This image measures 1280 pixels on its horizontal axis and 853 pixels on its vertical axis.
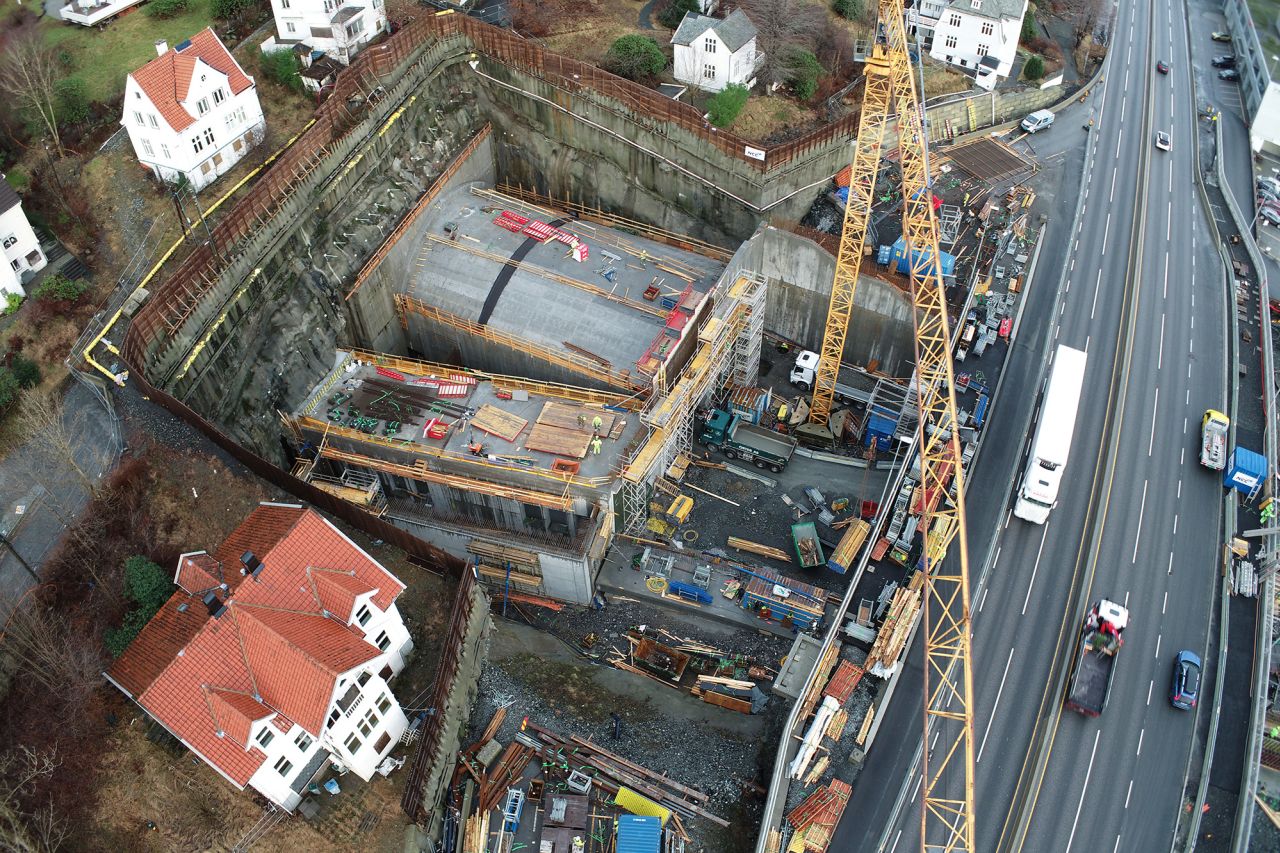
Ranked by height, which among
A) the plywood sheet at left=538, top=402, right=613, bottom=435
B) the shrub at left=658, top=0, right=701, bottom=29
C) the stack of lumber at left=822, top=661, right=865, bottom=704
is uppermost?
the shrub at left=658, top=0, right=701, bottom=29

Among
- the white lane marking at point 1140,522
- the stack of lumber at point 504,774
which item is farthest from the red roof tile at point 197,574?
the white lane marking at point 1140,522

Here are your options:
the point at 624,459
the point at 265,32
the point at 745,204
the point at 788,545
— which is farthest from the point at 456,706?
the point at 265,32

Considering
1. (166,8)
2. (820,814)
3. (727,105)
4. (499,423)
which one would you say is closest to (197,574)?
(499,423)

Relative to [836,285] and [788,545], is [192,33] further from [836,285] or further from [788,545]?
[788,545]

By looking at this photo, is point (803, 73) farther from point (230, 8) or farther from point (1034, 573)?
point (230, 8)

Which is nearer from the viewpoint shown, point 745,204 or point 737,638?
point 737,638

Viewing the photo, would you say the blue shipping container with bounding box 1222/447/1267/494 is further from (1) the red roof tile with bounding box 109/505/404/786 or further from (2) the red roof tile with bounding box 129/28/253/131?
(2) the red roof tile with bounding box 129/28/253/131

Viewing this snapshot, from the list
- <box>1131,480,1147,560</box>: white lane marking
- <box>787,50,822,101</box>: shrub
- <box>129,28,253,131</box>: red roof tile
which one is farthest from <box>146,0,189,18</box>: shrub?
<box>1131,480,1147,560</box>: white lane marking
